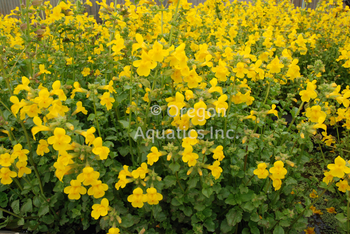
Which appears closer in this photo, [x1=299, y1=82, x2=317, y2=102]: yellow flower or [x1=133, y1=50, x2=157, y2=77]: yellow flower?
[x1=133, y1=50, x2=157, y2=77]: yellow flower

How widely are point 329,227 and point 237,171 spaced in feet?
5.34

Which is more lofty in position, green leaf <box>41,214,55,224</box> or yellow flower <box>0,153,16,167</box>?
yellow flower <box>0,153,16,167</box>

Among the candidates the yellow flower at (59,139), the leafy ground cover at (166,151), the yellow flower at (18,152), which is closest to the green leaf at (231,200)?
the leafy ground cover at (166,151)

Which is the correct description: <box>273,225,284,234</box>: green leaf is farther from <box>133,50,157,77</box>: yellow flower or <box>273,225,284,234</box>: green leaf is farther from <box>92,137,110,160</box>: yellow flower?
<box>133,50,157,77</box>: yellow flower

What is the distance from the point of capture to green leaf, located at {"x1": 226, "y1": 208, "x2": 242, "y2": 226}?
196cm

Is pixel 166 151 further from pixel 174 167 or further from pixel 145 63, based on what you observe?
pixel 145 63

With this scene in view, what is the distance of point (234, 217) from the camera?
6.54 feet

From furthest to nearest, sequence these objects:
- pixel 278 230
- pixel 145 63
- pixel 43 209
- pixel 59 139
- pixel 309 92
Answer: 1. pixel 43 209
2. pixel 278 230
3. pixel 309 92
4. pixel 145 63
5. pixel 59 139

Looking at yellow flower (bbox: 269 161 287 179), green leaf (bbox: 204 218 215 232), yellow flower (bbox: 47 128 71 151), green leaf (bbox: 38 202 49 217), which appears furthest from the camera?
green leaf (bbox: 38 202 49 217)

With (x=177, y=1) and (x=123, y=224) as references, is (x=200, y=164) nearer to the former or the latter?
(x=123, y=224)

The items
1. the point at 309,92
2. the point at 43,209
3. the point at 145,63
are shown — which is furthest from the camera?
the point at 43,209

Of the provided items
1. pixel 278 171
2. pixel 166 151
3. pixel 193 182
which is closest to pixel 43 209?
pixel 166 151

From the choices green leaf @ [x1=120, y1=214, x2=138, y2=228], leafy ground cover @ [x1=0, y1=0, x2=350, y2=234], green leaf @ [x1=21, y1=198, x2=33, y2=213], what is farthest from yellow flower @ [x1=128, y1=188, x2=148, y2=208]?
green leaf @ [x1=21, y1=198, x2=33, y2=213]

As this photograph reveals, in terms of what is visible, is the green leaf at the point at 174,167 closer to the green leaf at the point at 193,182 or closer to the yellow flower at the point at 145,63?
the green leaf at the point at 193,182
